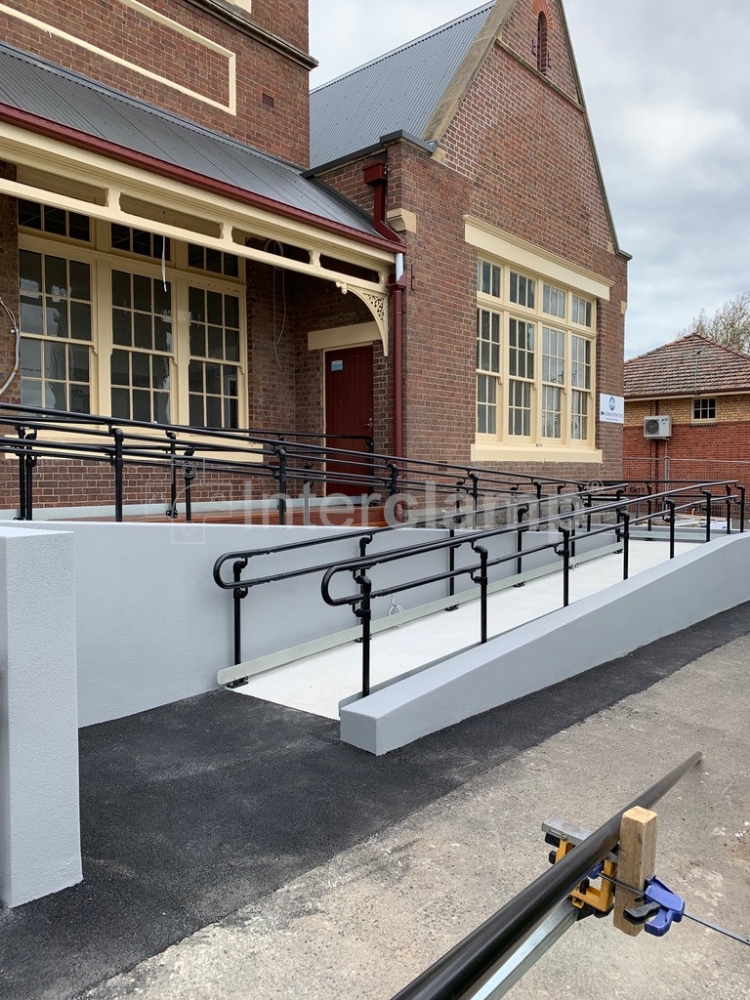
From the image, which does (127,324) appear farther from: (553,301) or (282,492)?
(553,301)

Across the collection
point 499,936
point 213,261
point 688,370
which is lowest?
point 499,936

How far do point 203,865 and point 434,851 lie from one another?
3.33ft

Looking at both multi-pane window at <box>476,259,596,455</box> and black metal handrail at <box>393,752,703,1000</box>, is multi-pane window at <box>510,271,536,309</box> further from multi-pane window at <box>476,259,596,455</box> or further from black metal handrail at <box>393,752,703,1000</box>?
black metal handrail at <box>393,752,703,1000</box>

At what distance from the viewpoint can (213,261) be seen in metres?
10.2

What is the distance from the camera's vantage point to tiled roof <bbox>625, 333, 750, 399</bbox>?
974 inches

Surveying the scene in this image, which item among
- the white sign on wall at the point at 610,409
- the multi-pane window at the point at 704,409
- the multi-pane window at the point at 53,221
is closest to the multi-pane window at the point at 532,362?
the white sign on wall at the point at 610,409

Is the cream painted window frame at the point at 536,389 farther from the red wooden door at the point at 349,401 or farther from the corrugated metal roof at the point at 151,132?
the corrugated metal roof at the point at 151,132

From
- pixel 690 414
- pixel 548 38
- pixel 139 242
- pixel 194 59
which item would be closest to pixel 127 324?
pixel 139 242

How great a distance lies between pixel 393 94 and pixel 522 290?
13.0ft

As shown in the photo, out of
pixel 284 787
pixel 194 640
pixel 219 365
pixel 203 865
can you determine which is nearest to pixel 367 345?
pixel 219 365

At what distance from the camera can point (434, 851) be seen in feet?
11.2

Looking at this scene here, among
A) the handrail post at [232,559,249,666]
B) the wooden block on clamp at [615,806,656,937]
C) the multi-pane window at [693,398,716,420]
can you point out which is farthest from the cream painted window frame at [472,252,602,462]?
the multi-pane window at [693,398,716,420]

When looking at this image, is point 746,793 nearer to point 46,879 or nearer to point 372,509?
point 46,879

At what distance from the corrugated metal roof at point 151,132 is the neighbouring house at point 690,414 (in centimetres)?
1763
